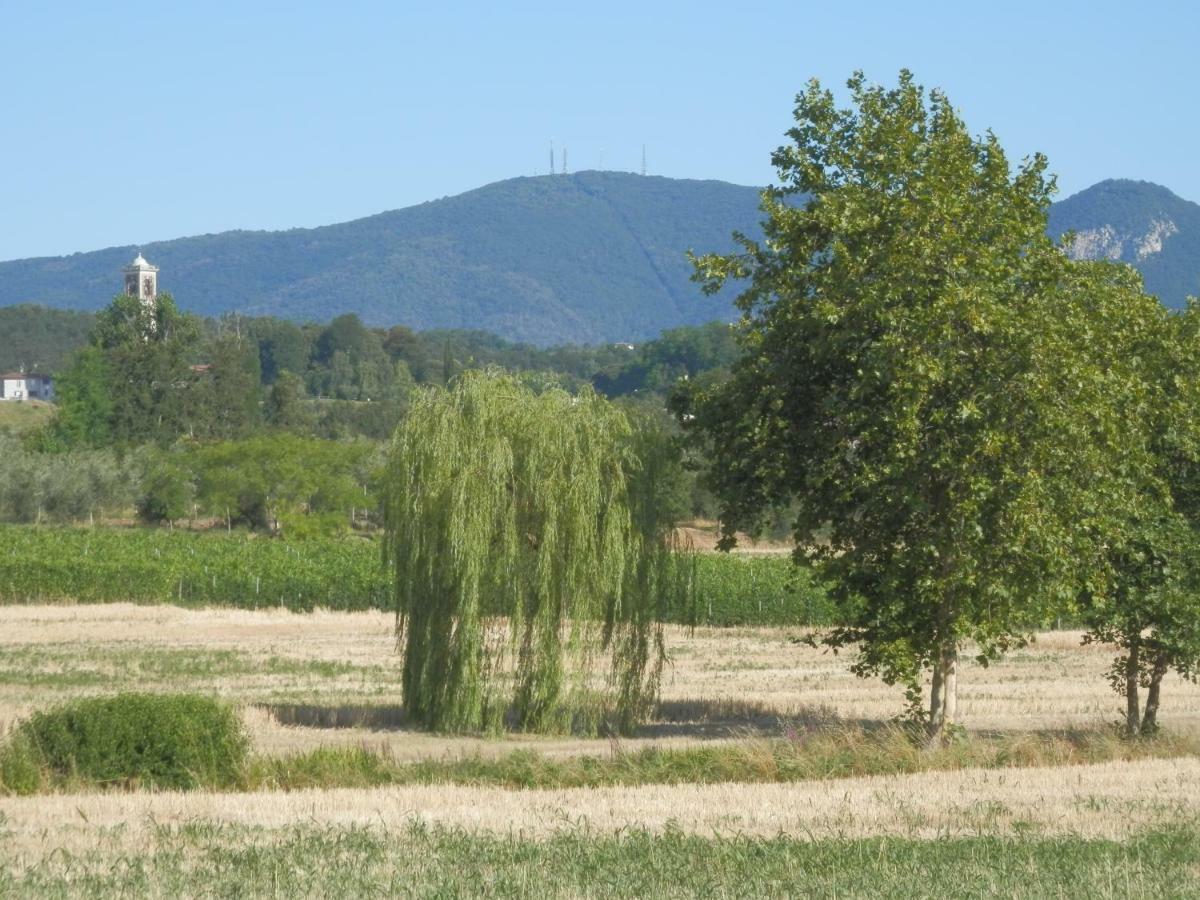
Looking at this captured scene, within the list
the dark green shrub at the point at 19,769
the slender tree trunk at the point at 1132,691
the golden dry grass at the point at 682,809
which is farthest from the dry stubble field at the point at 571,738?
the slender tree trunk at the point at 1132,691

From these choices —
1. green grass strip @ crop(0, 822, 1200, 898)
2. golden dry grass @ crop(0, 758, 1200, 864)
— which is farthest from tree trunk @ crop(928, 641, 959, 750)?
green grass strip @ crop(0, 822, 1200, 898)

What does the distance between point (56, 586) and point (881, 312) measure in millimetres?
42416

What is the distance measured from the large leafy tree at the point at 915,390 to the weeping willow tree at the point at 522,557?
90.6 inches

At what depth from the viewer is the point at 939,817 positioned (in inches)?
605

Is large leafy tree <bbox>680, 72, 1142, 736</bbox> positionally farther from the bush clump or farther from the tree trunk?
the bush clump

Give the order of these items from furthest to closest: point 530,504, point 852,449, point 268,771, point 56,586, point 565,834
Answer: point 56,586 → point 530,504 → point 852,449 → point 268,771 → point 565,834

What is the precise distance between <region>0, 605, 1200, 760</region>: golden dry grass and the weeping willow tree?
3.04 feet

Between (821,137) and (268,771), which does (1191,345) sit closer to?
(821,137)

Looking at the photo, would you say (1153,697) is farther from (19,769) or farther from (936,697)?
(19,769)

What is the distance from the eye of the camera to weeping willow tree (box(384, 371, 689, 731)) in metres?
24.8

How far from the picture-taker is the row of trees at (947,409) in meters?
20.9

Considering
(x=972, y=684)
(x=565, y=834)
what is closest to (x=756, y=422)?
(x=565, y=834)

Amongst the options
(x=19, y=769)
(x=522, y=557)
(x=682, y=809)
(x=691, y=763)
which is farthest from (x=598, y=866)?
(x=522, y=557)

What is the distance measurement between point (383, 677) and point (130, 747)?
1652 cm
